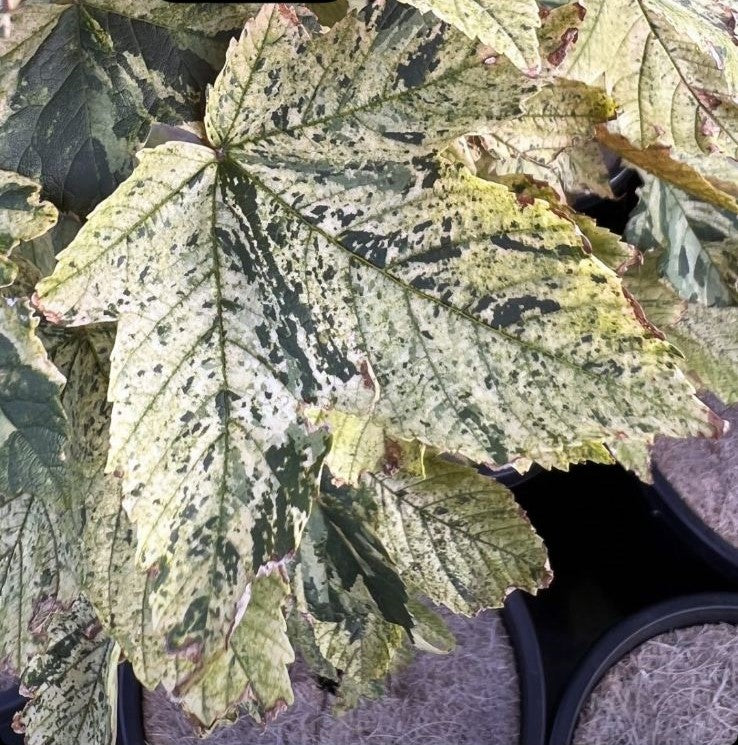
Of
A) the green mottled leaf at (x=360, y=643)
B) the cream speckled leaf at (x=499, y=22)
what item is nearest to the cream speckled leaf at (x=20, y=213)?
the cream speckled leaf at (x=499, y=22)

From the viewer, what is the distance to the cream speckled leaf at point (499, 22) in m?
0.34

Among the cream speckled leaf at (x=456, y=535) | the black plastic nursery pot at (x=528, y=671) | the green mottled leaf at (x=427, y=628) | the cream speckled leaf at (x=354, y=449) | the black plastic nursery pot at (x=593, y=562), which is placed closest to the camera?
the cream speckled leaf at (x=354, y=449)

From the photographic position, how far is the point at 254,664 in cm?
48

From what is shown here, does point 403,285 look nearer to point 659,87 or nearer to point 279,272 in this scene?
point 279,272

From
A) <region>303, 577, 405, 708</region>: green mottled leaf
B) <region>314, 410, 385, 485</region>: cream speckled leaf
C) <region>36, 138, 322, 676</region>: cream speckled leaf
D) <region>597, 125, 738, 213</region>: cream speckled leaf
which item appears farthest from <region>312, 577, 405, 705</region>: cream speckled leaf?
<region>597, 125, 738, 213</region>: cream speckled leaf

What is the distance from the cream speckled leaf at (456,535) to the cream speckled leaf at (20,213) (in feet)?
1.21

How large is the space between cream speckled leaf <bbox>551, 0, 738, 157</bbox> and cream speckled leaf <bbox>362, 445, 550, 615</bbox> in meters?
0.34

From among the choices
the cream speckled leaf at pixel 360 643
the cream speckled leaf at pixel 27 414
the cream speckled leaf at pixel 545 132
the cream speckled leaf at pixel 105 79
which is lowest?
the cream speckled leaf at pixel 360 643

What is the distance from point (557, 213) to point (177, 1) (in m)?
0.26

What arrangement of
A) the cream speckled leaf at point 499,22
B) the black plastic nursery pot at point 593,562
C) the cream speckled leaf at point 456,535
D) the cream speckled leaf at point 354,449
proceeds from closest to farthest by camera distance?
the cream speckled leaf at point 499,22 → the cream speckled leaf at point 354,449 → the cream speckled leaf at point 456,535 → the black plastic nursery pot at point 593,562

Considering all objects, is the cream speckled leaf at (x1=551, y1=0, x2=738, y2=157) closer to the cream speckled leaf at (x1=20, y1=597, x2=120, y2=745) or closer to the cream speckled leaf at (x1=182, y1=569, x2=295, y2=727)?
the cream speckled leaf at (x1=182, y1=569, x2=295, y2=727)

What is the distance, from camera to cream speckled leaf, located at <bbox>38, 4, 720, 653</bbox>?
0.38 m

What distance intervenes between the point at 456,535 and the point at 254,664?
1.06 ft

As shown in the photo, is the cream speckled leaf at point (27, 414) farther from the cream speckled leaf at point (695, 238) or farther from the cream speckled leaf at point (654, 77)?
the cream speckled leaf at point (695, 238)
